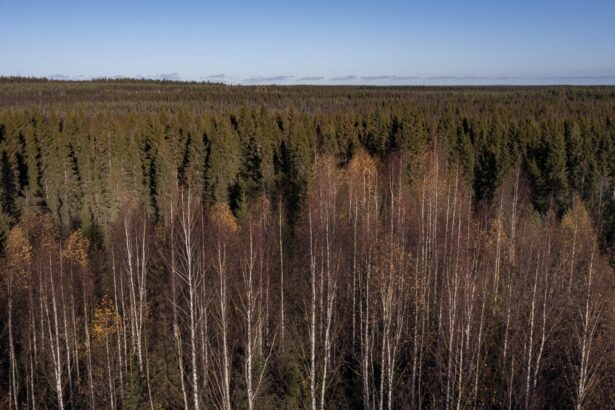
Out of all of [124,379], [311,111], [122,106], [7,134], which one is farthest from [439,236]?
[122,106]

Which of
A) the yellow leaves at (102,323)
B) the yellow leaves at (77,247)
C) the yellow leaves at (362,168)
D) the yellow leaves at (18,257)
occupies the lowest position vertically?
the yellow leaves at (102,323)

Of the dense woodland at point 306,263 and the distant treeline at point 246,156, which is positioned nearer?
the dense woodland at point 306,263

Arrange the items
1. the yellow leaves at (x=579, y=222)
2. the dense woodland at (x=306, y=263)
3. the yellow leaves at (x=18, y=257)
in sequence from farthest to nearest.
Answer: the yellow leaves at (x=579, y=222) < the yellow leaves at (x=18, y=257) < the dense woodland at (x=306, y=263)

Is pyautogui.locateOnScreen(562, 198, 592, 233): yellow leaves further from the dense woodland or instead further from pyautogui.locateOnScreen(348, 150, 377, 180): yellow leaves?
pyautogui.locateOnScreen(348, 150, 377, 180): yellow leaves

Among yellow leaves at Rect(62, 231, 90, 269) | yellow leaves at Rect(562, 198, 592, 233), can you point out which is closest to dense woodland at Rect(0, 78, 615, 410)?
yellow leaves at Rect(62, 231, 90, 269)

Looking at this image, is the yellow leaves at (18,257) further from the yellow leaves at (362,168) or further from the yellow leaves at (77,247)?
the yellow leaves at (362,168)

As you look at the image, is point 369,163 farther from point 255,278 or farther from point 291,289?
point 255,278

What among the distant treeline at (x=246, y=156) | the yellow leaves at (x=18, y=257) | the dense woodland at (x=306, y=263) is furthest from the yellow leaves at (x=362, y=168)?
the yellow leaves at (x=18, y=257)
